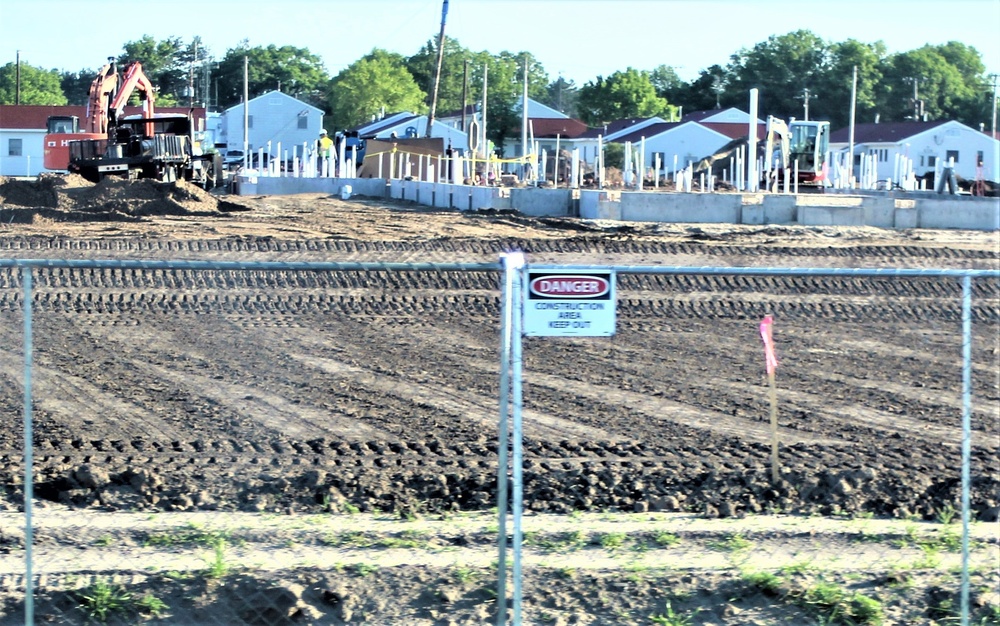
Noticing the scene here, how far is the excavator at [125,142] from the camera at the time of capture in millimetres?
32969

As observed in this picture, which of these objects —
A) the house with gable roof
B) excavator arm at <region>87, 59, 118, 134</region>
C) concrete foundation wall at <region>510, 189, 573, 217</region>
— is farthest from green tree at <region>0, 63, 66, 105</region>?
concrete foundation wall at <region>510, 189, 573, 217</region>

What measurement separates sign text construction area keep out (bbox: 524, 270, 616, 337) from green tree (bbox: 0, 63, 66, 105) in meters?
102

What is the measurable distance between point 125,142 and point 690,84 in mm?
78221

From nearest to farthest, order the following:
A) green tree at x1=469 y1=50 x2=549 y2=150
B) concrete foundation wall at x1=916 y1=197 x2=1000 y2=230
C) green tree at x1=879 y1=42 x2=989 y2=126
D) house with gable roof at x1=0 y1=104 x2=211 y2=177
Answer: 1. concrete foundation wall at x1=916 y1=197 x2=1000 y2=230
2. house with gable roof at x1=0 y1=104 x2=211 y2=177
3. green tree at x1=469 y1=50 x2=549 y2=150
4. green tree at x1=879 y1=42 x2=989 y2=126

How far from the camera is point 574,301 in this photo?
5.68m

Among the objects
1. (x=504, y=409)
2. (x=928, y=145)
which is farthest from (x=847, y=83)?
(x=504, y=409)

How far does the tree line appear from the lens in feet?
305

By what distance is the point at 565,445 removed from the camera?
32.2 ft

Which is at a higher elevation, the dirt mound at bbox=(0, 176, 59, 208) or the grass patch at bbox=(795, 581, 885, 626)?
the dirt mound at bbox=(0, 176, 59, 208)

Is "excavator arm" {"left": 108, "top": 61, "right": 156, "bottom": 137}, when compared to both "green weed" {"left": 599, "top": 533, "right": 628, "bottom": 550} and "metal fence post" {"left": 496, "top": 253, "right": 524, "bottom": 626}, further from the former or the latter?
"metal fence post" {"left": 496, "top": 253, "right": 524, "bottom": 626}

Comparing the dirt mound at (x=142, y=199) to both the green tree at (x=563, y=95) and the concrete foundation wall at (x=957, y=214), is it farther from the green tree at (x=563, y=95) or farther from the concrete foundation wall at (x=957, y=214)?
the green tree at (x=563, y=95)

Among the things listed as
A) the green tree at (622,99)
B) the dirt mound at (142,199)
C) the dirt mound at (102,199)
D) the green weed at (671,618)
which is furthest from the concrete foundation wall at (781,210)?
the green tree at (622,99)

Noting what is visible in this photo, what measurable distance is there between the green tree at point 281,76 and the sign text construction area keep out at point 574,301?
319 feet

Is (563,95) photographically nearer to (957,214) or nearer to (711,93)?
(711,93)
